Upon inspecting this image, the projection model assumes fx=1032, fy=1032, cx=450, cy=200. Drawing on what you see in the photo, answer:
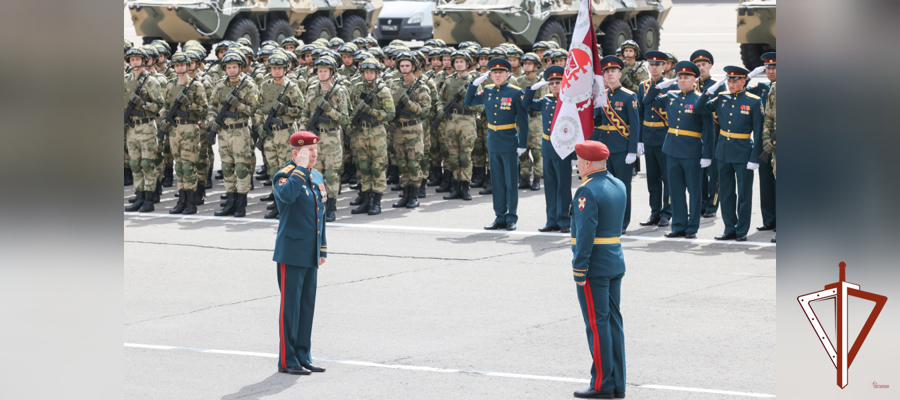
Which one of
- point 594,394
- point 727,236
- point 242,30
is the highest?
point 242,30

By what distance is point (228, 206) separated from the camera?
1263cm

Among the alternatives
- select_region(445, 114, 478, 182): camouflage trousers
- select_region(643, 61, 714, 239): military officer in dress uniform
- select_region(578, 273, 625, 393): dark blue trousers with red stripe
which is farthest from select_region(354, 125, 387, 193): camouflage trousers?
select_region(578, 273, 625, 393): dark blue trousers with red stripe

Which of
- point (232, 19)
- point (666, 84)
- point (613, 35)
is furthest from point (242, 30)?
point (666, 84)

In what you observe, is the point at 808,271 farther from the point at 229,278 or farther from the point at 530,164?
the point at 530,164

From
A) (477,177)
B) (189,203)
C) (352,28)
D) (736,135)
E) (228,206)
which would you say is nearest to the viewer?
(736,135)

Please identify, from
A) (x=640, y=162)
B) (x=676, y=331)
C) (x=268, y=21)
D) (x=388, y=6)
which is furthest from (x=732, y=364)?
(x=388, y=6)

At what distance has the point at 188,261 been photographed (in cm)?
994

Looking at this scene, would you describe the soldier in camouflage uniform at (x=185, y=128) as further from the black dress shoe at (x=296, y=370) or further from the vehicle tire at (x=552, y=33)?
the vehicle tire at (x=552, y=33)

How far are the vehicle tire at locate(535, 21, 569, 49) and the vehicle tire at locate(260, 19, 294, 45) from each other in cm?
634

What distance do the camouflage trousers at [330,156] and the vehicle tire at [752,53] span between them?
1477cm

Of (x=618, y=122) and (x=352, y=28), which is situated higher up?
(x=352, y=28)

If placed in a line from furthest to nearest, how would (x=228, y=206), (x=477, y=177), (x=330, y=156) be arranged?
(x=477, y=177)
(x=228, y=206)
(x=330, y=156)

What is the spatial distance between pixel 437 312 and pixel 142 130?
673cm

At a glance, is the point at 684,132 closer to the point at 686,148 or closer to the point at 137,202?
the point at 686,148
